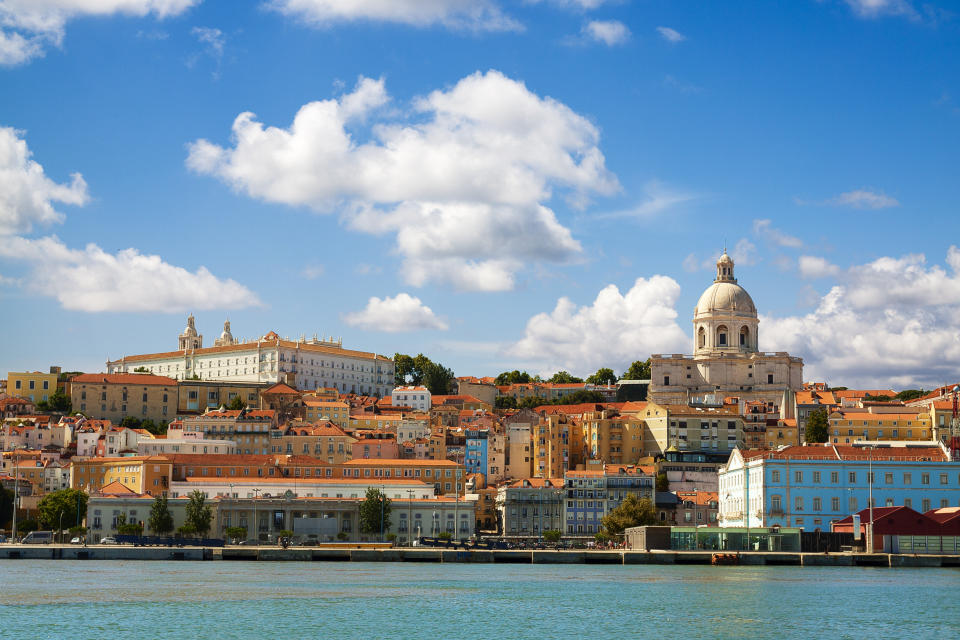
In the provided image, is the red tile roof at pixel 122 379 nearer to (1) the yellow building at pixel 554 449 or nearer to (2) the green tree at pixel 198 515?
(1) the yellow building at pixel 554 449

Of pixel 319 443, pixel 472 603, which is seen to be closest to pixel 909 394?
pixel 319 443

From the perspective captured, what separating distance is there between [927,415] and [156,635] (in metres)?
92.5

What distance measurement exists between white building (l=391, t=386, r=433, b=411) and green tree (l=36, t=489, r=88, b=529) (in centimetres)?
5273

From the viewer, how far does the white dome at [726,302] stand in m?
145

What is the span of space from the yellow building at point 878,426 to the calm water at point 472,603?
168 feet

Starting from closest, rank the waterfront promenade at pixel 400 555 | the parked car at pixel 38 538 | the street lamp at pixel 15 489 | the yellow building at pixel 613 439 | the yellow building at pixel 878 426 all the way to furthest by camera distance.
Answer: the waterfront promenade at pixel 400 555 → the parked car at pixel 38 538 → the street lamp at pixel 15 489 → the yellow building at pixel 878 426 → the yellow building at pixel 613 439

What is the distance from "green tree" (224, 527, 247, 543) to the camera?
93.8 meters

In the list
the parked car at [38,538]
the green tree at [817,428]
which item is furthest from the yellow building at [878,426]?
the parked car at [38,538]

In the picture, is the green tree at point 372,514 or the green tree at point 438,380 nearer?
the green tree at point 372,514

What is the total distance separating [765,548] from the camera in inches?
3076

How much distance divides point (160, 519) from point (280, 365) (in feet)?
225

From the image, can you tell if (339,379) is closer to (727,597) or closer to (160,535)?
(160,535)

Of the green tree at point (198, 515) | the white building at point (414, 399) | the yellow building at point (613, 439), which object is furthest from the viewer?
the white building at point (414, 399)

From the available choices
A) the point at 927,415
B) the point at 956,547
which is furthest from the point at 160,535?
the point at 927,415
